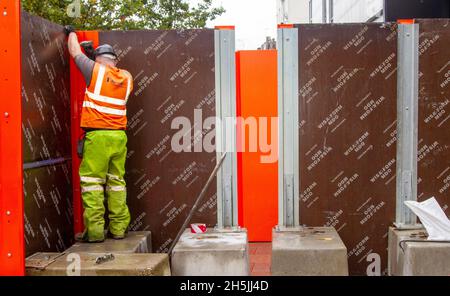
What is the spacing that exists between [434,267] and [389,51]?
2.18 metres

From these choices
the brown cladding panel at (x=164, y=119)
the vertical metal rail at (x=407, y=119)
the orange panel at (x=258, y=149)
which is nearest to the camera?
the vertical metal rail at (x=407, y=119)

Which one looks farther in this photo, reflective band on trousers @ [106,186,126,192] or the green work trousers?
reflective band on trousers @ [106,186,126,192]

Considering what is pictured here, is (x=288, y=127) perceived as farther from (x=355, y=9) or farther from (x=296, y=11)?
(x=296, y=11)

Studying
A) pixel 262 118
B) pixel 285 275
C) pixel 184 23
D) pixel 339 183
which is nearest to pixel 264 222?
pixel 262 118

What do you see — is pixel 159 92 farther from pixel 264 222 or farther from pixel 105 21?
pixel 105 21

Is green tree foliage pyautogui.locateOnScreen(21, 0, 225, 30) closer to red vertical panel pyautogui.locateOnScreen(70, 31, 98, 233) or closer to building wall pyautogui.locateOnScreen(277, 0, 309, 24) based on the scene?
red vertical panel pyautogui.locateOnScreen(70, 31, 98, 233)

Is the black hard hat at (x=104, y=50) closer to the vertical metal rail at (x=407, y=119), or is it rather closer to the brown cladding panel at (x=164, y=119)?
the brown cladding panel at (x=164, y=119)

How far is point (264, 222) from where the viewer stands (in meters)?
7.91

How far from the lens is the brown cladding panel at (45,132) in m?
5.04

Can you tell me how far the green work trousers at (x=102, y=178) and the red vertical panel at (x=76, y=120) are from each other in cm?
34

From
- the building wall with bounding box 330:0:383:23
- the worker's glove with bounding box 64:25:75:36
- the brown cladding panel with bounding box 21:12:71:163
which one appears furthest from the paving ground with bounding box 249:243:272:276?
the building wall with bounding box 330:0:383:23

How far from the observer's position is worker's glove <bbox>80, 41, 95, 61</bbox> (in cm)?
584

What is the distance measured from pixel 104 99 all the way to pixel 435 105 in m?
3.32

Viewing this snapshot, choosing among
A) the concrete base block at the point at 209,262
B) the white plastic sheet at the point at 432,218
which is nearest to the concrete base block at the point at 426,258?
the white plastic sheet at the point at 432,218
